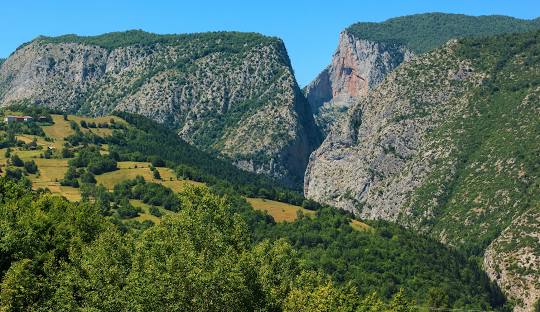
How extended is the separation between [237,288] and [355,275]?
413 feet

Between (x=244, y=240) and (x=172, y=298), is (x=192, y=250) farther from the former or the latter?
(x=244, y=240)

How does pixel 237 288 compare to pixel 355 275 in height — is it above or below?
above

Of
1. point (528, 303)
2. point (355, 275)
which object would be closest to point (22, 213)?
point (355, 275)

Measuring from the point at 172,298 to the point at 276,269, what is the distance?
132 ft

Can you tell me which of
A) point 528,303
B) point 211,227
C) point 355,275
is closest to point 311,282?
point 211,227

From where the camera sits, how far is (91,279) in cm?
6962

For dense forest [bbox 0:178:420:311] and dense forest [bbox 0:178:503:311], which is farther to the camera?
dense forest [bbox 0:178:503:311]

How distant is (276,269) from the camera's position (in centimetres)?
10288

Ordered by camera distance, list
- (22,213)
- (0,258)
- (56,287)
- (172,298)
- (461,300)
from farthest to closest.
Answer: (461,300) < (22,213) < (0,258) < (56,287) < (172,298)

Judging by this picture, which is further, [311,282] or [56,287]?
[311,282]

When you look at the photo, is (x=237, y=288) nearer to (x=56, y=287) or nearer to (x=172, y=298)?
(x=172, y=298)

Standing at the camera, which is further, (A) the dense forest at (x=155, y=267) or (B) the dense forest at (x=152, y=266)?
(B) the dense forest at (x=152, y=266)

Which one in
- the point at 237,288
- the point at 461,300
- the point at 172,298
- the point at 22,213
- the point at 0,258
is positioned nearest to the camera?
the point at 172,298

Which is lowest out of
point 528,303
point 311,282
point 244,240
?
point 528,303
